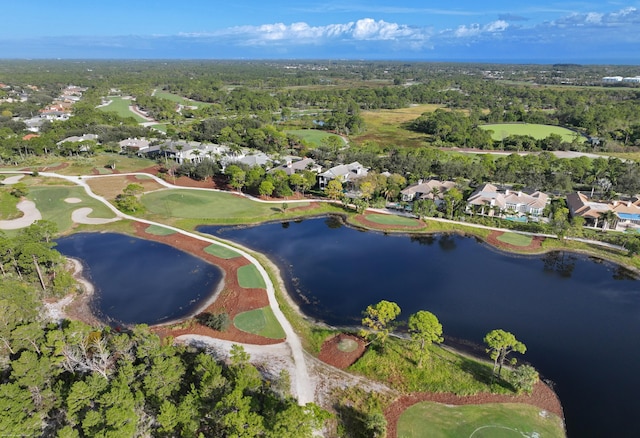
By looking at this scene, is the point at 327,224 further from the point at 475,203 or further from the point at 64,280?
the point at 64,280

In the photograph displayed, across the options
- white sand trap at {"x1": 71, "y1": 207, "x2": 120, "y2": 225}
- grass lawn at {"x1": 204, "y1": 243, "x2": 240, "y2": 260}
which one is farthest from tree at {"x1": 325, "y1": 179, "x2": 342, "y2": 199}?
white sand trap at {"x1": 71, "y1": 207, "x2": 120, "y2": 225}

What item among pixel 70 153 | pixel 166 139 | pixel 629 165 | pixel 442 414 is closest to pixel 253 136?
pixel 166 139

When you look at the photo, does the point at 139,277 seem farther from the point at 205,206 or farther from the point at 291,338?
the point at 205,206

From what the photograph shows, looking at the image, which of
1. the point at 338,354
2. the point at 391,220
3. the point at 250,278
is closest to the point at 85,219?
the point at 250,278

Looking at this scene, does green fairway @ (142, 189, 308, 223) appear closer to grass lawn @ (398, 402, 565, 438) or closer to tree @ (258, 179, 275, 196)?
tree @ (258, 179, 275, 196)

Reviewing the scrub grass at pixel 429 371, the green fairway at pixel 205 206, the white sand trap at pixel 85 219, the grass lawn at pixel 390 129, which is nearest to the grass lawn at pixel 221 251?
the green fairway at pixel 205 206

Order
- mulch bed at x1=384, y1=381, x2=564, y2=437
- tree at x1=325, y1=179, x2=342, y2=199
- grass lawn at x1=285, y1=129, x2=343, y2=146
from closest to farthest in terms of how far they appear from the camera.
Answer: mulch bed at x1=384, y1=381, x2=564, y2=437 → tree at x1=325, y1=179, x2=342, y2=199 → grass lawn at x1=285, y1=129, x2=343, y2=146

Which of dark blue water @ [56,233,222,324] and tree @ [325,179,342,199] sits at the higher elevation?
tree @ [325,179,342,199]
